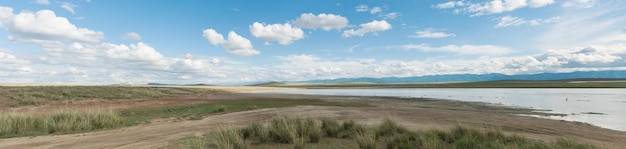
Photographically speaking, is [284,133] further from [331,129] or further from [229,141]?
[331,129]

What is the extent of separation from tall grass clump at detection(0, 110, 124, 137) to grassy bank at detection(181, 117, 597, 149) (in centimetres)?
802

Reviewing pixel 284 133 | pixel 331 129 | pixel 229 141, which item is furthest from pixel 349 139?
pixel 229 141

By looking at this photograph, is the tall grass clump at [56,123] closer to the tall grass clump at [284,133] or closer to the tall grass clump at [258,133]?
the tall grass clump at [258,133]

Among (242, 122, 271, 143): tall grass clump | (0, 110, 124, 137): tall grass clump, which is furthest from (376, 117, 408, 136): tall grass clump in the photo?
(0, 110, 124, 137): tall grass clump

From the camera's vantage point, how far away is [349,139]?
37.0 feet

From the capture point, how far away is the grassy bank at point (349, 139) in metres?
9.55

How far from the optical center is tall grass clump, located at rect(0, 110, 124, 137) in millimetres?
14987

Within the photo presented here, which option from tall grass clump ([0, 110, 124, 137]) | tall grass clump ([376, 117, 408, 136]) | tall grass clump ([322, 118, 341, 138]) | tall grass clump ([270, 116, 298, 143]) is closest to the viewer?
tall grass clump ([270, 116, 298, 143])

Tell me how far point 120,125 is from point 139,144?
733 cm

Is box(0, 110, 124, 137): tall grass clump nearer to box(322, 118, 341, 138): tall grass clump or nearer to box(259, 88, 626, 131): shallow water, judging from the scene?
box(322, 118, 341, 138): tall grass clump

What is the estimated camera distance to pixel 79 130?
50.9 feet

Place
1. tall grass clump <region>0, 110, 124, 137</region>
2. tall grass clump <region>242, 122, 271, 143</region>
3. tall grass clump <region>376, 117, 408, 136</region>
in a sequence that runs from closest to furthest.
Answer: tall grass clump <region>242, 122, 271, 143</region> < tall grass clump <region>376, 117, 408, 136</region> < tall grass clump <region>0, 110, 124, 137</region>

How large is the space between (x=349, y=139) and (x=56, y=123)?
1315 cm

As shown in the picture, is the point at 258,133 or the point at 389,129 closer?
the point at 258,133
